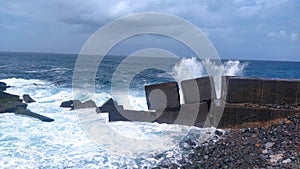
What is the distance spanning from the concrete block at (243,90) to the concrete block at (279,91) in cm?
16

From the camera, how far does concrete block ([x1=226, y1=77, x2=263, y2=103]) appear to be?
820cm

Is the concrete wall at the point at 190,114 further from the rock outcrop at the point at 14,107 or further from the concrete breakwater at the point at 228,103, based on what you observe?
the rock outcrop at the point at 14,107

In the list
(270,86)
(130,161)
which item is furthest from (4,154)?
(270,86)

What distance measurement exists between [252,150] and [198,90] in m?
3.22

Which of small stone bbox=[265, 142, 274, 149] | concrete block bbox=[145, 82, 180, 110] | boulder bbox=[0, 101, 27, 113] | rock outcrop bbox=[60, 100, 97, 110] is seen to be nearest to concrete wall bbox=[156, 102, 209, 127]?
concrete block bbox=[145, 82, 180, 110]

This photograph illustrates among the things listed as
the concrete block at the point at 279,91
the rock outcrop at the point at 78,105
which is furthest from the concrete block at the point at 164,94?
the rock outcrop at the point at 78,105

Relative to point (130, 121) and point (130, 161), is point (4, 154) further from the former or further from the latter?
point (130, 121)

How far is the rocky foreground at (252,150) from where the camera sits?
545 cm

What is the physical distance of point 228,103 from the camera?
8.34m

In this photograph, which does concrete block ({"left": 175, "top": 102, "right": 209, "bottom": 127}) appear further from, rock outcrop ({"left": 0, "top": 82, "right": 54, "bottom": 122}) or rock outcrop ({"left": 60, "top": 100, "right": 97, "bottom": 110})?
rock outcrop ({"left": 60, "top": 100, "right": 97, "bottom": 110})

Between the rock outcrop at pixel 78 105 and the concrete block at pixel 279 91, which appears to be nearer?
the concrete block at pixel 279 91

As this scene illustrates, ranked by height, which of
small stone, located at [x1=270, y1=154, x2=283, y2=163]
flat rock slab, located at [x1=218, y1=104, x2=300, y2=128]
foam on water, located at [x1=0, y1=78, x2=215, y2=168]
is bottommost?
foam on water, located at [x1=0, y1=78, x2=215, y2=168]

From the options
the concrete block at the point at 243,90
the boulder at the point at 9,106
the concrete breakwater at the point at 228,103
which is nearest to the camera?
the concrete breakwater at the point at 228,103

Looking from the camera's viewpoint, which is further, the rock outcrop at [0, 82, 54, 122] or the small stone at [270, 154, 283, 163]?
the rock outcrop at [0, 82, 54, 122]
